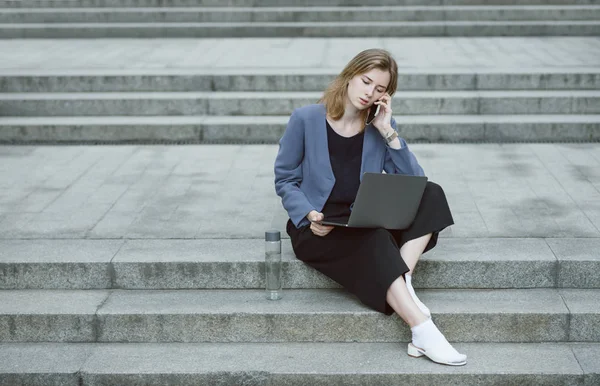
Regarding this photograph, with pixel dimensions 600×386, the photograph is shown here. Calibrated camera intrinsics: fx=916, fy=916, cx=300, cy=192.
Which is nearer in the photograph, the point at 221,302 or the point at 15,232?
the point at 221,302

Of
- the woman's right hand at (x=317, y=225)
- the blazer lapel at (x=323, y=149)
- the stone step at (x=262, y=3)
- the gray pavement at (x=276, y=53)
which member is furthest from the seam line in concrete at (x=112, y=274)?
the stone step at (x=262, y=3)

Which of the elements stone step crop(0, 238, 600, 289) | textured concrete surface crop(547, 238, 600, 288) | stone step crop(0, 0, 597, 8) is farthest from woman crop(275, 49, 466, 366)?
stone step crop(0, 0, 597, 8)

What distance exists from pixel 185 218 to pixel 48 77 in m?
3.85

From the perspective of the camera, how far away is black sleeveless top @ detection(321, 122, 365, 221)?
5.00 m

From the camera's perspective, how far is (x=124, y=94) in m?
8.99

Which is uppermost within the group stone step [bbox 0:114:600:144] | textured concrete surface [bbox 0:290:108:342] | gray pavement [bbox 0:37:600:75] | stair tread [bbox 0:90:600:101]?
gray pavement [bbox 0:37:600:75]

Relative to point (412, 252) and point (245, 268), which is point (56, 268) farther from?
point (412, 252)

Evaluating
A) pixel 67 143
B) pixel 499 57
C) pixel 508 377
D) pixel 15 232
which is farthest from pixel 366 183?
pixel 499 57

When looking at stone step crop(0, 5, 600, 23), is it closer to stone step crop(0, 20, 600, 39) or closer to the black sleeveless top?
stone step crop(0, 20, 600, 39)

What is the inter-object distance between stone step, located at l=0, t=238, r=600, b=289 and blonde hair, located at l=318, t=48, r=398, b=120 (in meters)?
0.88

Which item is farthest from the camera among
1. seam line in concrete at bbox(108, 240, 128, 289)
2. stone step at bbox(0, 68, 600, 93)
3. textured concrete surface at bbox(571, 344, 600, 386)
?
stone step at bbox(0, 68, 600, 93)

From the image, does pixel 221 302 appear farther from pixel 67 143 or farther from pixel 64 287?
pixel 67 143

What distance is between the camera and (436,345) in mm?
4547

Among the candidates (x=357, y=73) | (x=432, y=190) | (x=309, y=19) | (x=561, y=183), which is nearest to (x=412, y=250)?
(x=432, y=190)
